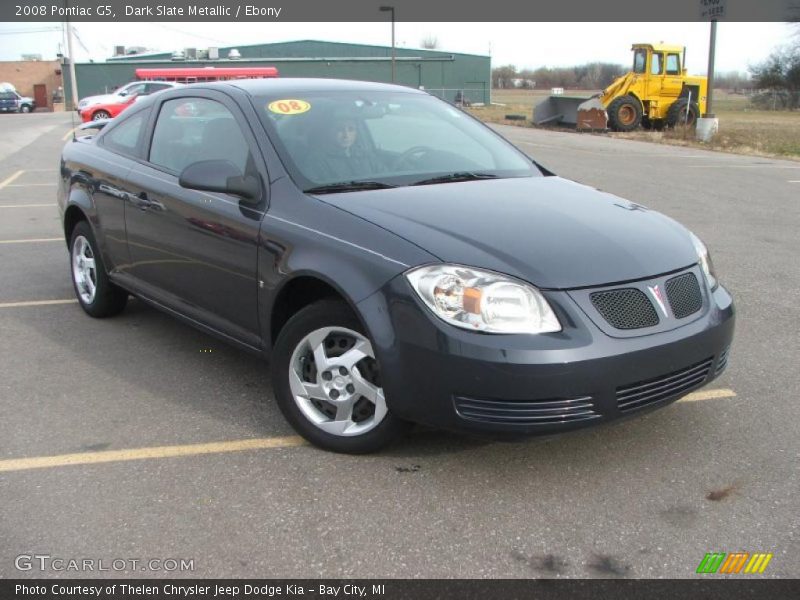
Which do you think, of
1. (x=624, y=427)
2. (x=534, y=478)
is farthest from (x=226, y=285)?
(x=624, y=427)

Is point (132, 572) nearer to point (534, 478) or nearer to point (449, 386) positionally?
point (449, 386)

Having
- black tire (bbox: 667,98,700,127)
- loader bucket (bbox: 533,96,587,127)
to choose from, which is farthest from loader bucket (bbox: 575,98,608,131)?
black tire (bbox: 667,98,700,127)

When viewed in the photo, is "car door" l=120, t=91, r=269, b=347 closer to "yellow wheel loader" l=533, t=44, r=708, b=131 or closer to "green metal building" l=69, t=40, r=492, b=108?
"yellow wheel loader" l=533, t=44, r=708, b=131

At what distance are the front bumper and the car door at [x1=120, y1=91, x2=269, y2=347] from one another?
946 millimetres

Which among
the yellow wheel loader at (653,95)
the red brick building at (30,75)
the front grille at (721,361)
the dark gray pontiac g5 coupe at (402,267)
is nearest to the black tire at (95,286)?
the dark gray pontiac g5 coupe at (402,267)

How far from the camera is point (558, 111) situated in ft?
104

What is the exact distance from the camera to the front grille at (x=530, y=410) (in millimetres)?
2875

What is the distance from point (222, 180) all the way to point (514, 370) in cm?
171

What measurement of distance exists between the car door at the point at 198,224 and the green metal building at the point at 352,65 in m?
57.8

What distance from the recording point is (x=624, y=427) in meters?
3.65

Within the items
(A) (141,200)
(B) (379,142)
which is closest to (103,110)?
(A) (141,200)

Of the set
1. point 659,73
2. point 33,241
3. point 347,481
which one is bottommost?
point 347,481

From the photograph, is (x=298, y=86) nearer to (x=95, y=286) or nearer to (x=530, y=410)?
(x=95, y=286)

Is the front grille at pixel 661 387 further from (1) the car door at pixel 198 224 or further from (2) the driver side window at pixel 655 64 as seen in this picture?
(2) the driver side window at pixel 655 64
